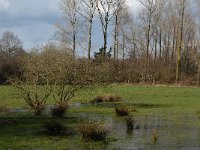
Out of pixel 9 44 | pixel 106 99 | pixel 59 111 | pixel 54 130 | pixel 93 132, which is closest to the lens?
pixel 93 132

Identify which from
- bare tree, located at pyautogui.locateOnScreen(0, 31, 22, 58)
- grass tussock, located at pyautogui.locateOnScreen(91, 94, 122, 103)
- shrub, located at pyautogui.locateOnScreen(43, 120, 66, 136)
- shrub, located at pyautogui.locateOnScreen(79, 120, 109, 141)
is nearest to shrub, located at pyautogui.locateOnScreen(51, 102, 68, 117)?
shrub, located at pyautogui.locateOnScreen(43, 120, 66, 136)

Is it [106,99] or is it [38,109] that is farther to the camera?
[106,99]

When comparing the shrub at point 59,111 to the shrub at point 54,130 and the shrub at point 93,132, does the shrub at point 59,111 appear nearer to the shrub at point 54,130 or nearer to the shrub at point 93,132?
the shrub at point 54,130

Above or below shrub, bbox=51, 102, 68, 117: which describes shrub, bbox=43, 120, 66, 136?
below

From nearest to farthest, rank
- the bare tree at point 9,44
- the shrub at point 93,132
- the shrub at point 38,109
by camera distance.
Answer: the shrub at point 93,132
the shrub at point 38,109
the bare tree at point 9,44

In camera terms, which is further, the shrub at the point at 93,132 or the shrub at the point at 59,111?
the shrub at the point at 59,111

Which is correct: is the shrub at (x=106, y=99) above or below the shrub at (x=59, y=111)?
above

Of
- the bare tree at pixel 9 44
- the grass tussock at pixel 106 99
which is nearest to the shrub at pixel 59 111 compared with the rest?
the grass tussock at pixel 106 99

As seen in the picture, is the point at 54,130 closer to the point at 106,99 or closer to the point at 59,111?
the point at 59,111

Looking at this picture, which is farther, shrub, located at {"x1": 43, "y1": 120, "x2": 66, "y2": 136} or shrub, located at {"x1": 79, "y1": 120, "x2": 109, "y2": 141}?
shrub, located at {"x1": 43, "y1": 120, "x2": 66, "y2": 136}

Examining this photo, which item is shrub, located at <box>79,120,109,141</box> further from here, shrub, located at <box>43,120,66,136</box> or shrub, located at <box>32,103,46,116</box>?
shrub, located at <box>32,103,46,116</box>

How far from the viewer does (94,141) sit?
1833cm

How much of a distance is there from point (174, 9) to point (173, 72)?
A: 12054 mm

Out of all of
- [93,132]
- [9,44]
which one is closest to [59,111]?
[93,132]
